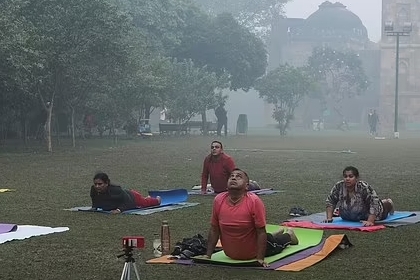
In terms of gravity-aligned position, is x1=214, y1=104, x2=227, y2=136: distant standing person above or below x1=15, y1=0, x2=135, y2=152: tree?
below

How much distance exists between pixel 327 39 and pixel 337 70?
1044 cm

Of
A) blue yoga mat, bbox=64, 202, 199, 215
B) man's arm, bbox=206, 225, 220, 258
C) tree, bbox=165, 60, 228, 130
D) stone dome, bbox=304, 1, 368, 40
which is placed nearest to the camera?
man's arm, bbox=206, 225, 220, 258

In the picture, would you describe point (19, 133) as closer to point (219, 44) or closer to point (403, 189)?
point (219, 44)

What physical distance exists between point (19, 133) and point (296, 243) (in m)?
30.5

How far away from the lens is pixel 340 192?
10.9 meters

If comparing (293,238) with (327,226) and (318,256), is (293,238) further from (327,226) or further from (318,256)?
(327,226)

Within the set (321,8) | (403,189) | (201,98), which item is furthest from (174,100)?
(321,8)

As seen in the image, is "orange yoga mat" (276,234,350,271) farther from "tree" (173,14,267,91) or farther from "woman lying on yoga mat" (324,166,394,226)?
"tree" (173,14,267,91)

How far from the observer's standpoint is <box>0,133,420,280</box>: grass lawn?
782 cm

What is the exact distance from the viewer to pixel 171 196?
13.4m

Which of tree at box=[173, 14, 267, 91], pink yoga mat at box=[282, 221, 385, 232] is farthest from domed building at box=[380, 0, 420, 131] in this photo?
pink yoga mat at box=[282, 221, 385, 232]

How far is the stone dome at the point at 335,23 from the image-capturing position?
8212cm

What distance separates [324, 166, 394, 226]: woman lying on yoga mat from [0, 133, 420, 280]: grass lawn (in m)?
0.46

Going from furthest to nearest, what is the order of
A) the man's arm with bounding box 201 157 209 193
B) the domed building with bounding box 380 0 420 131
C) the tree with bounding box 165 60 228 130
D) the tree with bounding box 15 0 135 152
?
the domed building with bounding box 380 0 420 131, the tree with bounding box 165 60 228 130, the tree with bounding box 15 0 135 152, the man's arm with bounding box 201 157 209 193
